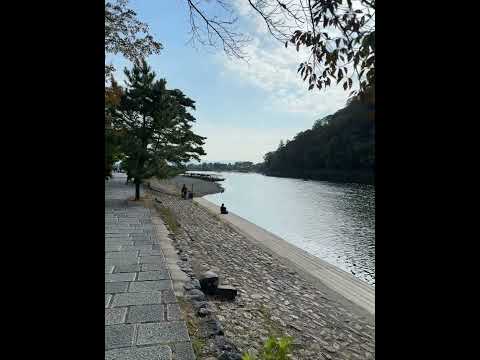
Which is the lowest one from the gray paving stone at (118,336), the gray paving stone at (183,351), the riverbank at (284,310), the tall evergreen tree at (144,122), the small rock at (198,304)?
the riverbank at (284,310)

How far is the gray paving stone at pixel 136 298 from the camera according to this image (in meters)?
3.51

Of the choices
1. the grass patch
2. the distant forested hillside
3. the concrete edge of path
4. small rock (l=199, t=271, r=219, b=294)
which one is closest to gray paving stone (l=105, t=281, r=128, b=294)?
small rock (l=199, t=271, r=219, b=294)

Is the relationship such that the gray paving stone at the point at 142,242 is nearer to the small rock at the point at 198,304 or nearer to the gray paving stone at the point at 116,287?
the gray paving stone at the point at 116,287

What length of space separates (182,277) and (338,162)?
6641 cm

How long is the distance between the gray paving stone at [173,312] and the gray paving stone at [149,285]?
0.56 m

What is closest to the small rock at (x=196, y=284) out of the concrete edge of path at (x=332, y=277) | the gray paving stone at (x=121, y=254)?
the gray paving stone at (x=121, y=254)

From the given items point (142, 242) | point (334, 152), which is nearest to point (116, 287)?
point (142, 242)

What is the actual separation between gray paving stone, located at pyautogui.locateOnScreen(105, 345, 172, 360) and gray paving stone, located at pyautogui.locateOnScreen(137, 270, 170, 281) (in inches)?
68.3

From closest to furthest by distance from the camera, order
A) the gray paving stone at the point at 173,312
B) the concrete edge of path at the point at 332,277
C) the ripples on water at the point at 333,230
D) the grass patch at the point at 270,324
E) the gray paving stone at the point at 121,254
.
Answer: the gray paving stone at the point at 173,312, the grass patch at the point at 270,324, the gray paving stone at the point at 121,254, the concrete edge of path at the point at 332,277, the ripples on water at the point at 333,230

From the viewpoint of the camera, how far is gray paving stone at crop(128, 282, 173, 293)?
393 centimetres
